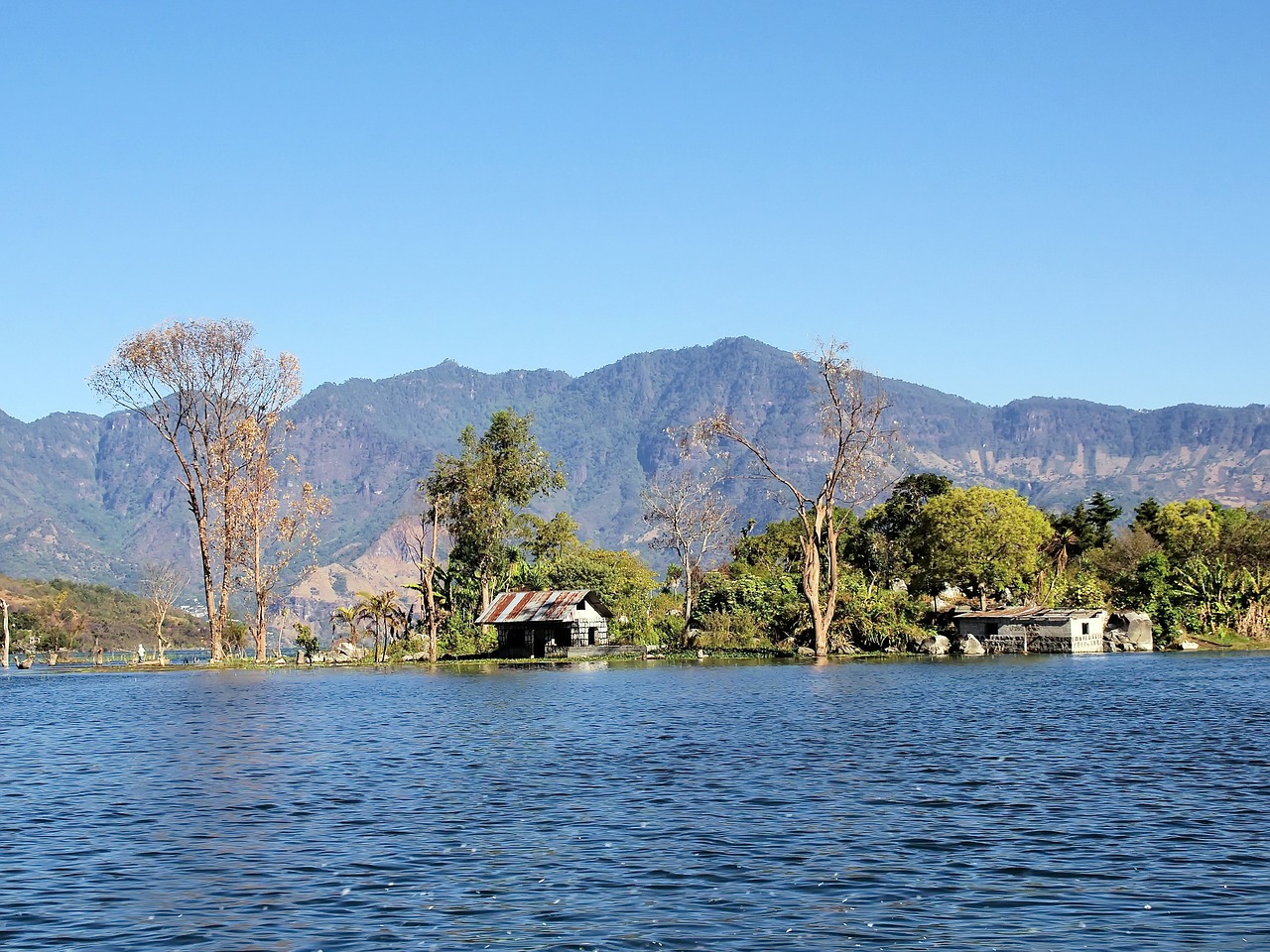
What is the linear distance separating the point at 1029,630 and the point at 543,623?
41.1m

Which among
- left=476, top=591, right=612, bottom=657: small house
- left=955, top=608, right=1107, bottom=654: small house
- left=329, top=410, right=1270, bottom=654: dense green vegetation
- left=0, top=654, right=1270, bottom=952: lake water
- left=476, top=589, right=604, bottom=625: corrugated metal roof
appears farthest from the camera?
left=955, top=608, right=1107, bottom=654: small house

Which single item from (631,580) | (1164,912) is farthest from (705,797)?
(631,580)

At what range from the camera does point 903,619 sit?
104938mm

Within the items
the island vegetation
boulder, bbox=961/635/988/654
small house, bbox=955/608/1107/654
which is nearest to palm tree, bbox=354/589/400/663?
the island vegetation

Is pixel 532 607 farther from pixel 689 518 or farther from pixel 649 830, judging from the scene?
pixel 649 830

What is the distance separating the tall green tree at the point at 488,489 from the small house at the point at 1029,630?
37699 millimetres

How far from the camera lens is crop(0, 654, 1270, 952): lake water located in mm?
18047

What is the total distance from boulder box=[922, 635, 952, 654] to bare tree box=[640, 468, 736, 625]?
2408cm

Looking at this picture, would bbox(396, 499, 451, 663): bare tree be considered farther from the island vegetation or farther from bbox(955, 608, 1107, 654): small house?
bbox(955, 608, 1107, 654): small house

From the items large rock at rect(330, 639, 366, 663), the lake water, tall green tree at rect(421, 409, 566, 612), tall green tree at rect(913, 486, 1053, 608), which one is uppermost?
tall green tree at rect(421, 409, 566, 612)

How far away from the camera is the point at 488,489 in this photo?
11306 centimetres

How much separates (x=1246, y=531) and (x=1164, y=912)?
127 m

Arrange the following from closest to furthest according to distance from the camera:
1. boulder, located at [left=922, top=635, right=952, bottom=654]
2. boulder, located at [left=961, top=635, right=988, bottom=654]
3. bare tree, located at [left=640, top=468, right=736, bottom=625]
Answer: boulder, located at [left=922, top=635, right=952, bottom=654], boulder, located at [left=961, top=635, right=988, bottom=654], bare tree, located at [left=640, top=468, right=736, bottom=625]

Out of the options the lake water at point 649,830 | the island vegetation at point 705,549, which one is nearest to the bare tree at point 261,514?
the island vegetation at point 705,549
